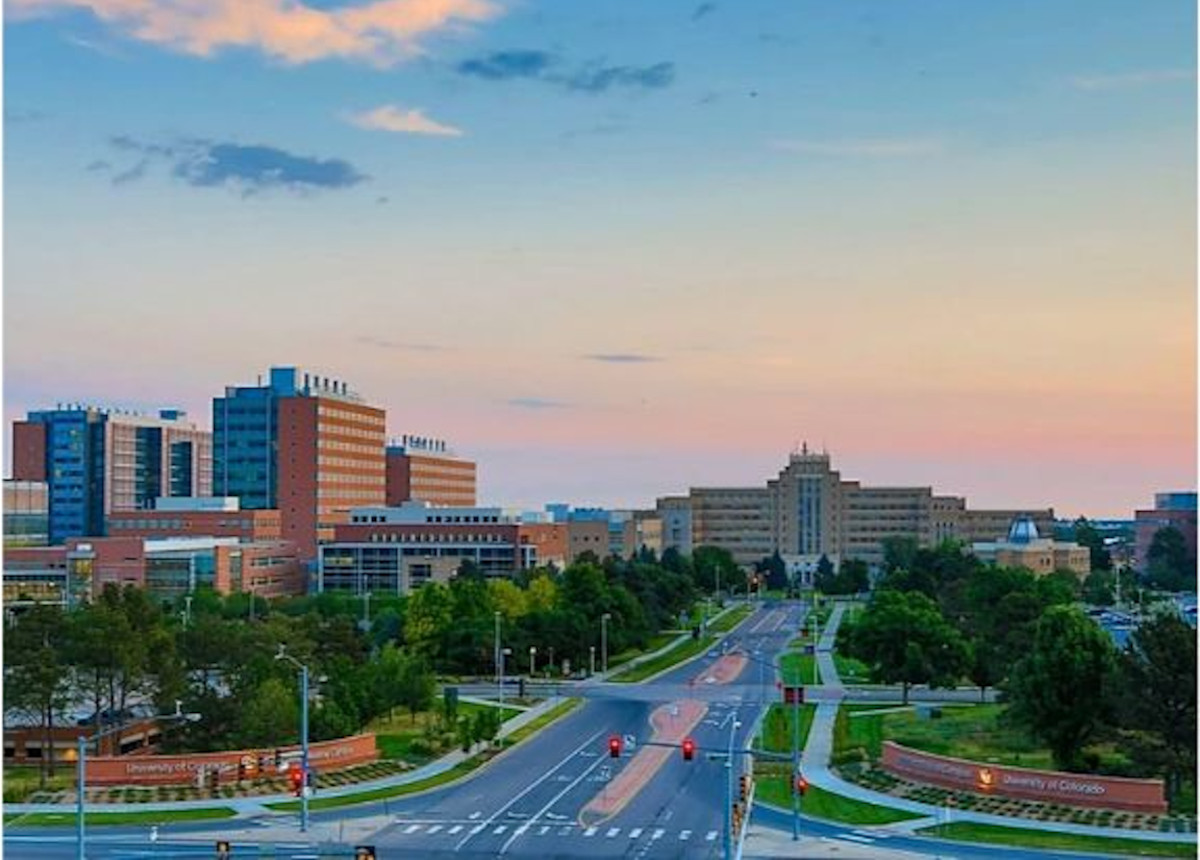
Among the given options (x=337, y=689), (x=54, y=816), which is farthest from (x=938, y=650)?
(x=54, y=816)

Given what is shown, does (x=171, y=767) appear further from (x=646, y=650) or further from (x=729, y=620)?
(x=729, y=620)

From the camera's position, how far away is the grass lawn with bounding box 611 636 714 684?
108m

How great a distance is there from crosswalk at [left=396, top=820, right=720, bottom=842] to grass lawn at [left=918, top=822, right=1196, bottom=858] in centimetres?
767

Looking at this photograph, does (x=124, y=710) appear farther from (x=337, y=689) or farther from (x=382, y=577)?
(x=382, y=577)

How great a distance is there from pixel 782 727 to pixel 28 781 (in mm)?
33495

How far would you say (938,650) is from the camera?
91438 mm

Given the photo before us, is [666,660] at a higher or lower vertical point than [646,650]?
lower

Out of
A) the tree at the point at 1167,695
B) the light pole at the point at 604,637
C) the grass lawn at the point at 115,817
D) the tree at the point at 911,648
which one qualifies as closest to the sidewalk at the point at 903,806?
the tree at the point at 1167,695

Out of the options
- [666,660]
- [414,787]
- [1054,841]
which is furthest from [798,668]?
[1054,841]

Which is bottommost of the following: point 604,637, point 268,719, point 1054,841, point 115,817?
point 115,817

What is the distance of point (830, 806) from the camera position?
Answer: 56.3 metres

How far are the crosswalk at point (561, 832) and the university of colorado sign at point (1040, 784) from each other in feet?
32.9

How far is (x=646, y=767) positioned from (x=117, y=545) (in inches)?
4220

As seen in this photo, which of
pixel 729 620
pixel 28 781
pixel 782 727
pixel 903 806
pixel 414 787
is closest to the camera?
pixel 903 806
